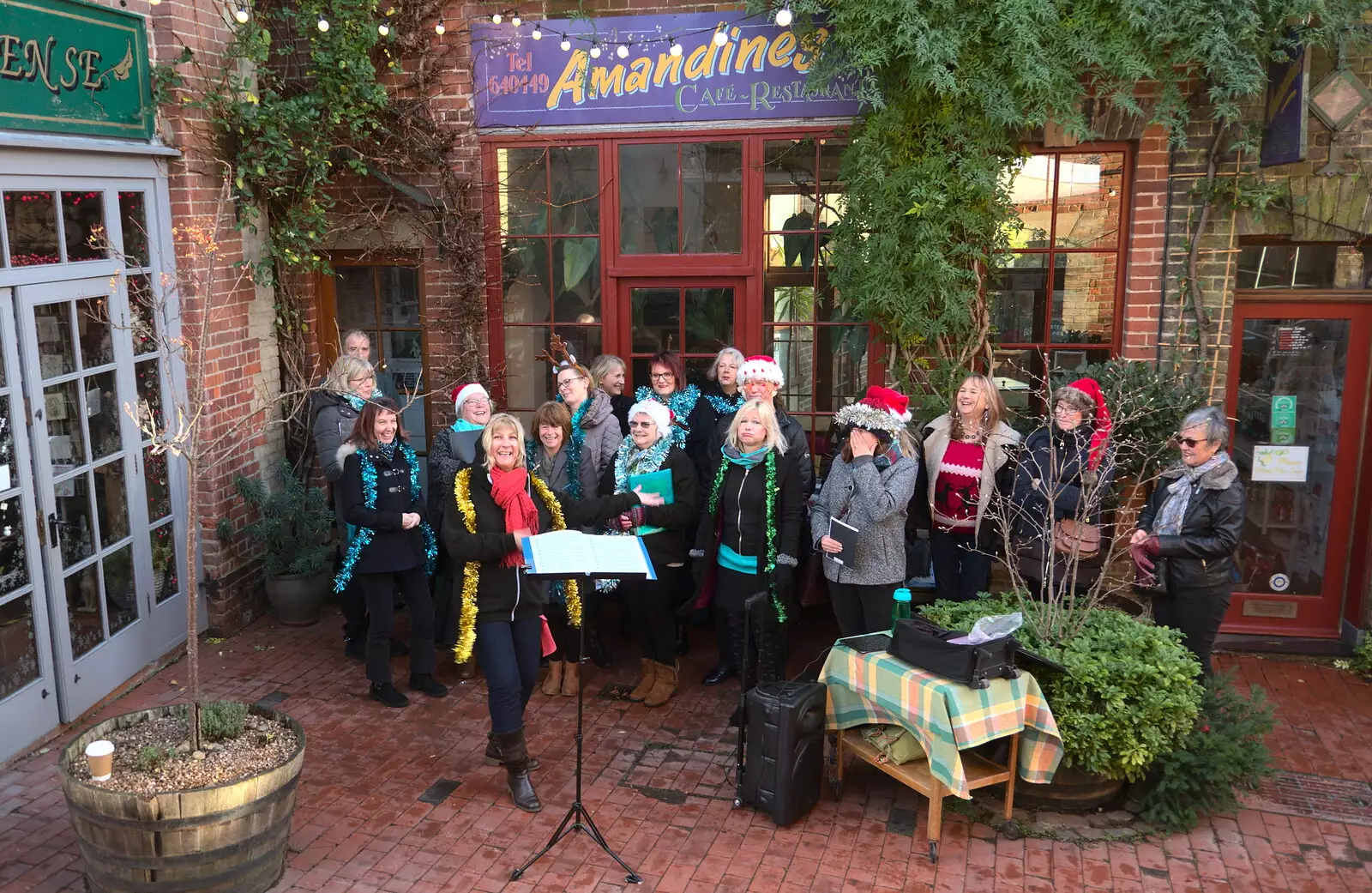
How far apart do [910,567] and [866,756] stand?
181 cm

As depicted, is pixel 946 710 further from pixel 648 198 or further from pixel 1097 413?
pixel 648 198

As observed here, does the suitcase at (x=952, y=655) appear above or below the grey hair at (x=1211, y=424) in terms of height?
below

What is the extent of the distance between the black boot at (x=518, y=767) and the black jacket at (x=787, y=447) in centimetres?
188

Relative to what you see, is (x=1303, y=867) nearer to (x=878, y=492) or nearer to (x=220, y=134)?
(x=878, y=492)

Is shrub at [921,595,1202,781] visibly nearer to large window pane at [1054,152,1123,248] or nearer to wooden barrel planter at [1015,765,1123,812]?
wooden barrel planter at [1015,765,1123,812]

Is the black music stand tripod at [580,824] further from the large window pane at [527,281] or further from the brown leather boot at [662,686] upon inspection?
the large window pane at [527,281]

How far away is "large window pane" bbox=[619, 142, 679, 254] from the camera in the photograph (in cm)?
792

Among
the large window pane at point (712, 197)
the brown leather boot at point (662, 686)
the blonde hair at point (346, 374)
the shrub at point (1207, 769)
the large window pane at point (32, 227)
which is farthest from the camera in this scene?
the large window pane at point (712, 197)

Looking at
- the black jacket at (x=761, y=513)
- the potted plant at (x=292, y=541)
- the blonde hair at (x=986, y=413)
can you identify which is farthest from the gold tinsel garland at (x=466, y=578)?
the potted plant at (x=292, y=541)

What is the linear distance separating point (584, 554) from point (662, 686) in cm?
206

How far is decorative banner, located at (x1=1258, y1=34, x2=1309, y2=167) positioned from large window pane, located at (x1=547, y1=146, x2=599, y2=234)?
441 cm

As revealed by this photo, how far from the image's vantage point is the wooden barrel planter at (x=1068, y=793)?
5215 millimetres

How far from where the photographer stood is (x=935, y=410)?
7125 millimetres

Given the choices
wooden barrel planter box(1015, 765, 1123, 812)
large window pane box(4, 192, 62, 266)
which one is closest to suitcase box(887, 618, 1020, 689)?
wooden barrel planter box(1015, 765, 1123, 812)
